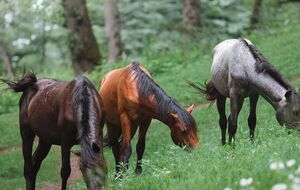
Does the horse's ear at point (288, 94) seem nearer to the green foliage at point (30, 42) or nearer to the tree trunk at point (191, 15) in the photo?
the tree trunk at point (191, 15)

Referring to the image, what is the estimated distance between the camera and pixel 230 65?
1016 cm

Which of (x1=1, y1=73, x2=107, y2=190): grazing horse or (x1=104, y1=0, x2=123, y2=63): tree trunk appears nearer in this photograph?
(x1=1, y1=73, x2=107, y2=190): grazing horse

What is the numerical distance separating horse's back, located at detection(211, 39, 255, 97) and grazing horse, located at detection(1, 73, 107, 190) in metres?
2.74

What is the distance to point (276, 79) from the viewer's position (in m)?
9.06

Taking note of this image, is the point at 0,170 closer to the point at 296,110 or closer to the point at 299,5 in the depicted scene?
the point at 296,110

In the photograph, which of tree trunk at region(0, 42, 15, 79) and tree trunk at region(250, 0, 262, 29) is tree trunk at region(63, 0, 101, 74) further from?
tree trunk at region(0, 42, 15, 79)

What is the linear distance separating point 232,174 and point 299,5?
29.6 meters

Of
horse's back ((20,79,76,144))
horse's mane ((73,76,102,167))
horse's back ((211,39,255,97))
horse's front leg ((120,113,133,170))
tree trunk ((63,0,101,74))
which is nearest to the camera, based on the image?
horse's mane ((73,76,102,167))

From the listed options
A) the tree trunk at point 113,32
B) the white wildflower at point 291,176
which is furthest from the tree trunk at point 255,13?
the white wildflower at point 291,176

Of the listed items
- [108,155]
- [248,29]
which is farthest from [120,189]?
[248,29]

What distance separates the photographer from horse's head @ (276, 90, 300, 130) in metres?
8.61

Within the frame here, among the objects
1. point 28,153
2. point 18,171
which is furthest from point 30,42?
point 28,153

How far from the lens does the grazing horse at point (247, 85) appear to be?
8.76 meters

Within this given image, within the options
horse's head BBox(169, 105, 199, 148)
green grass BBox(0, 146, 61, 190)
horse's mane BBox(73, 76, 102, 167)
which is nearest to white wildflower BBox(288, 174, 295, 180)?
horse's mane BBox(73, 76, 102, 167)
